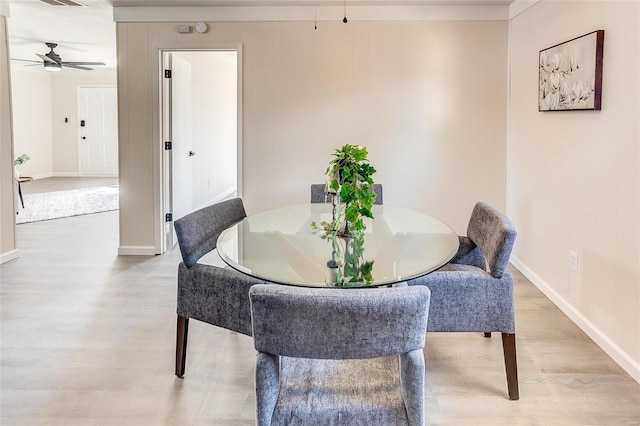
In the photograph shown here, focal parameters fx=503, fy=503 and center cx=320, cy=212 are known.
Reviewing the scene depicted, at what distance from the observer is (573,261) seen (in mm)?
3172

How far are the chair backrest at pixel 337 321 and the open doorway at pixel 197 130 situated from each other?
11.6 ft

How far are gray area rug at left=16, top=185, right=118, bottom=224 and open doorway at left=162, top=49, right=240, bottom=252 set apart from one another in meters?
1.66

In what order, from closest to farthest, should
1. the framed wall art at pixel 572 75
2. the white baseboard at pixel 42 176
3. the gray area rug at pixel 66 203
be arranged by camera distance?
the framed wall art at pixel 572 75 → the gray area rug at pixel 66 203 → the white baseboard at pixel 42 176

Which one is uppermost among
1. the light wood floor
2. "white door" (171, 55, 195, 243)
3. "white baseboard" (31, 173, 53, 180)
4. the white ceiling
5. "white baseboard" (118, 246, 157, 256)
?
the white ceiling

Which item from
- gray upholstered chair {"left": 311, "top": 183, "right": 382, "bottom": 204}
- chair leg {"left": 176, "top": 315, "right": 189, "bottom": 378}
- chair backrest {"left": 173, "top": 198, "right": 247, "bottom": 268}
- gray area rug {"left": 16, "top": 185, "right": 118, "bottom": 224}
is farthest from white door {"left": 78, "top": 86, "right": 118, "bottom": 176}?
chair leg {"left": 176, "top": 315, "right": 189, "bottom": 378}

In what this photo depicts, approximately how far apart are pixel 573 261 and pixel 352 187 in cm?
170

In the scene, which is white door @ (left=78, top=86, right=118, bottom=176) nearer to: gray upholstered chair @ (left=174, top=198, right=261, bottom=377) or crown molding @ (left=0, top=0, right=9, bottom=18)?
crown molding @ (left=0, top=0, right=9, bottom=18)

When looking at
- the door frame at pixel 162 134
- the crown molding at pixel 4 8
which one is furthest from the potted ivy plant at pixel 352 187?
the crown molding at pixel 4 8

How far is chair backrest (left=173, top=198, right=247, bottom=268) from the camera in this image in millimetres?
2252

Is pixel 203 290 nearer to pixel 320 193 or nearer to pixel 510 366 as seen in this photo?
pixel 510 366

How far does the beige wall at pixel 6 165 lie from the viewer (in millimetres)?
4422

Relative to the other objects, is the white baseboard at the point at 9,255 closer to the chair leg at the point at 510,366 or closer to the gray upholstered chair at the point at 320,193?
the gray upholstered chair at the point at 320,193

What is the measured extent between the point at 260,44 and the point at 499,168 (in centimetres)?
246

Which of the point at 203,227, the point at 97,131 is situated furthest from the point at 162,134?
the point at 97,131
